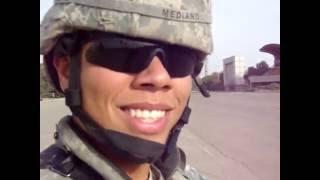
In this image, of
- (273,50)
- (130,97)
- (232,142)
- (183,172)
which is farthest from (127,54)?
(232,142)

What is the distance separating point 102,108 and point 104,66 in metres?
0.11

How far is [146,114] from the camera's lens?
1.18 metres

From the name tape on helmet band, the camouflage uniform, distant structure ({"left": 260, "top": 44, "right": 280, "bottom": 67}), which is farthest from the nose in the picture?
distant structure ({"left": 260, "top": 44, "right": 280, "bottom": 67})

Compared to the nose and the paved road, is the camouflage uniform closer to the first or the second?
the nose

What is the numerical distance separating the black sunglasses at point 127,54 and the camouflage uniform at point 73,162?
236 millimetres

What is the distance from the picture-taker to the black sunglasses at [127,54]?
45.8 inches

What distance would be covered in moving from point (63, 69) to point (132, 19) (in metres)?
0.30

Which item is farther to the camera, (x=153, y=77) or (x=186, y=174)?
(x=186, y=174)

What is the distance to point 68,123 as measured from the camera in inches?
51.8

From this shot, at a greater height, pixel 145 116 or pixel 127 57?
pixel 127 57

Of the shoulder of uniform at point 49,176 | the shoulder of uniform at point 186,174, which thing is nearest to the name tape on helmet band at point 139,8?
the shoulder of uniform at point 49,176

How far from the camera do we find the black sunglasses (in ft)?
3.82

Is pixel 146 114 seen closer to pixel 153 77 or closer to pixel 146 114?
pixel 146 114

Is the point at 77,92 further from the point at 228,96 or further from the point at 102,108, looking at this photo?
the point at 228,96
